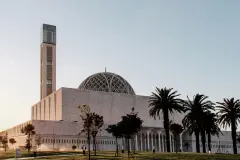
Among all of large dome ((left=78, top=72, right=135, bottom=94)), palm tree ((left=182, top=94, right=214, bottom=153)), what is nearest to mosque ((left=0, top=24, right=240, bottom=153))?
large dome ((left=78, top=72, right=135, bottom=94))

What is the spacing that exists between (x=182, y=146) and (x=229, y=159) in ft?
239

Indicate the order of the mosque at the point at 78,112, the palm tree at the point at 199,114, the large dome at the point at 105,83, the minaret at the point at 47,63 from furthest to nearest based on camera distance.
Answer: the minaret at the point at 47,63, the large dome at the point at 105,83, the mosque at the point at 78,112, the palm tree at the point at 199,114

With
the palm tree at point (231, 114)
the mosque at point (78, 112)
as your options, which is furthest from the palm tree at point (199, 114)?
the mosque at point (78, 112)

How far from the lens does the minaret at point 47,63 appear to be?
123000 mm

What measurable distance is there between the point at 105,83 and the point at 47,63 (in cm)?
2101

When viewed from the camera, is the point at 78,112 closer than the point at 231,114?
No

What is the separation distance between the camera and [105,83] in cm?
11750

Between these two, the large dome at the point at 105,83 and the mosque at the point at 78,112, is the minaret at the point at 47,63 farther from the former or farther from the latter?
the large dome at the point at 105,83

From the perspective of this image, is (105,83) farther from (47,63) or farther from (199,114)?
(199,114)

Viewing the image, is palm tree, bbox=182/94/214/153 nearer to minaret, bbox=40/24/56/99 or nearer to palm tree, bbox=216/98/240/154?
palm tree, bbox=216/98/240/154

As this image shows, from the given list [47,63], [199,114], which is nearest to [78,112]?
[47,63]

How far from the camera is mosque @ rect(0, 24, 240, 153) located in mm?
98562

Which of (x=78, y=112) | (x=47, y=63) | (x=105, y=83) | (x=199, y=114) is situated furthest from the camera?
(x=47, y=63)

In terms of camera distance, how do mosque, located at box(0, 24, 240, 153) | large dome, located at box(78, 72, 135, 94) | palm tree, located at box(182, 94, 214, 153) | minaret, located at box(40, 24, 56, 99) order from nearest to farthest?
palm tree, located at box(182, 94, 214, 153) → mosque, located at box(0, 24, 240, 153) → large dome, located at box(78, 72, 135, 94) → minaret, located at box(40, 24, 56, 99)
